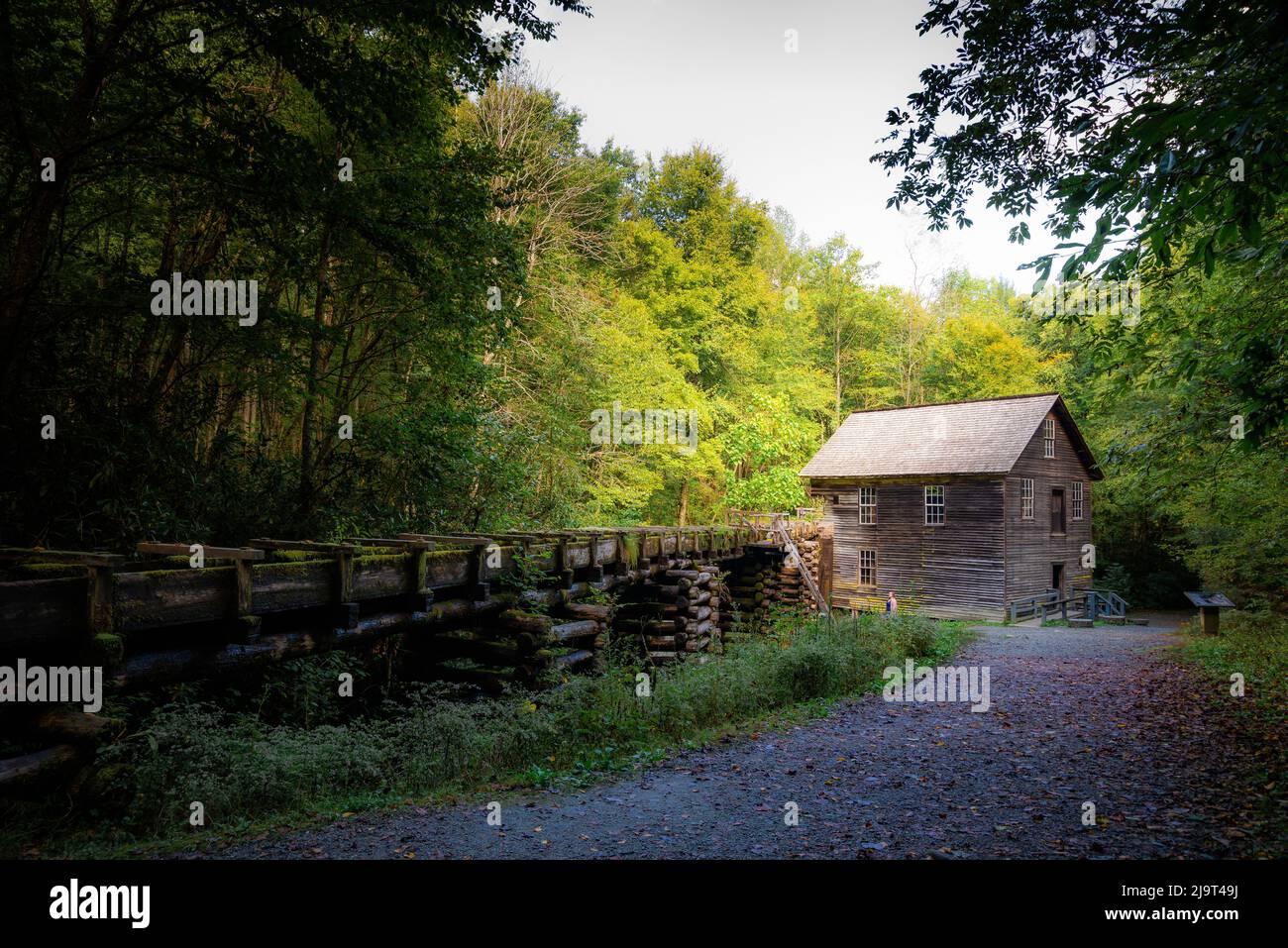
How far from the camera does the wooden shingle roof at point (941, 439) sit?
2577cm

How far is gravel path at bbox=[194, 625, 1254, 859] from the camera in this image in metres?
4.55

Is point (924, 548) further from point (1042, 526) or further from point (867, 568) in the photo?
point (1042, 526)

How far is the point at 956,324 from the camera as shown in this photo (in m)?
40.3

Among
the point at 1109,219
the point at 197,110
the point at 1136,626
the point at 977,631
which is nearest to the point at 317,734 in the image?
the point at 1109,219

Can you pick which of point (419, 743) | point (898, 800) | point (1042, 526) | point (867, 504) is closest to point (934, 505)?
point (867, 504)

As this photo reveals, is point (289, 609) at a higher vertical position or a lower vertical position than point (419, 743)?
higher

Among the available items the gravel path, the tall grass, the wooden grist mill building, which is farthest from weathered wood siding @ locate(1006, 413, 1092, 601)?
the tall grass

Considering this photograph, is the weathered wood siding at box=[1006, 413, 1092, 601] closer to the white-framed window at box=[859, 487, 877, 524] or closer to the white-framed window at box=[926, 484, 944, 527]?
the white-framed window at box=[926, 484, 944, 527]

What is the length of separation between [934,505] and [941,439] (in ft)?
10.2

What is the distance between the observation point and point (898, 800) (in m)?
5.69

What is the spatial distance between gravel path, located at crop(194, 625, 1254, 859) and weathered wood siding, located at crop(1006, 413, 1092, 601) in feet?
56.7

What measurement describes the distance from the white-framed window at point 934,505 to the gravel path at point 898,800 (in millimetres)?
17930

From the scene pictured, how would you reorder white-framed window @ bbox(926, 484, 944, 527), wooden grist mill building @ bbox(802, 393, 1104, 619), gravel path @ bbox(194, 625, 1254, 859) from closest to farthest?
gravel path @ bbox(194, 625, 1254, 859)
wooden grist mill building @ bbox(802, 393, 1104, 619)
white-framed window @ bbox(926, 484, 944, 527)

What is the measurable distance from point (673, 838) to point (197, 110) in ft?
38.8
